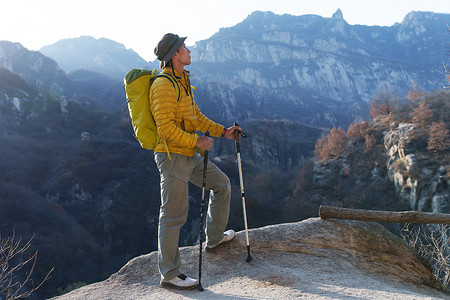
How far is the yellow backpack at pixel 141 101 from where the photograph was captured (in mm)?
3844

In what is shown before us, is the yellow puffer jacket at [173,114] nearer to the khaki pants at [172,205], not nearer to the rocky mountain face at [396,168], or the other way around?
the khaki pants at [172,205]

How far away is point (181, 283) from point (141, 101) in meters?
2.04

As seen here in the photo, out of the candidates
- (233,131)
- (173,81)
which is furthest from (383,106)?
(173,81)

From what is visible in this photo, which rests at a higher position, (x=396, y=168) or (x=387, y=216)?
(x=396, y=168)

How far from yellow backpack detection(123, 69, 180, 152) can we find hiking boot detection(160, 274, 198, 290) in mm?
1517

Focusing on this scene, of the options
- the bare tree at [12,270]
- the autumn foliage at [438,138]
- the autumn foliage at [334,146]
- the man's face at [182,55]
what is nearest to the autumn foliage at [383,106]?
the autumn foliage at [334,146]

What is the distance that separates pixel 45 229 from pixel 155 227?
609 inches

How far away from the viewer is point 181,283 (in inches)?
157

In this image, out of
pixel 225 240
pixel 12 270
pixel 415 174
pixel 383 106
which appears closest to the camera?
pixel 225 240

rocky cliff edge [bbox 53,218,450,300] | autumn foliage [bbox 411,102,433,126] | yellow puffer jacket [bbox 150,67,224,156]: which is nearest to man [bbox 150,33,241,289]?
yellow puffer jacket [bbox 150,67,224,156]

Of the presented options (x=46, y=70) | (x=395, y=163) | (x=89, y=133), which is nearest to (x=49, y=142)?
(x=89, y=133)

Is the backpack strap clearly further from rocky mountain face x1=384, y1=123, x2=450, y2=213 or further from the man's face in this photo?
rocky mountain face x1=384, y1=123, x2=450, y2=213

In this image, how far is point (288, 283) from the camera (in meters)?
3.97

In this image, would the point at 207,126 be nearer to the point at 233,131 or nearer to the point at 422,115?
the point at 233,131
